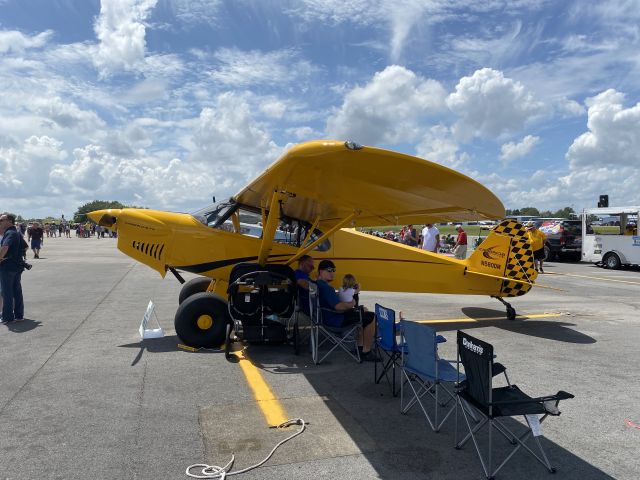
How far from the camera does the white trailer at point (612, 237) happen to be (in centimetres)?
1828

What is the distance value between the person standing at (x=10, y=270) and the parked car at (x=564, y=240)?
2128 cm

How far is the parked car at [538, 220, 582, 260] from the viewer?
72.5ft

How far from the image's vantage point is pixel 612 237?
61.7 ft

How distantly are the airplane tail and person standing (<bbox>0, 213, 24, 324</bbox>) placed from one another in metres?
7.79

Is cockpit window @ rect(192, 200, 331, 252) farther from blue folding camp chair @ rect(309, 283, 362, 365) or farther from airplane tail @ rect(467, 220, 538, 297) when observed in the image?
airplane tail @ rect(467, 220, 538, 297)

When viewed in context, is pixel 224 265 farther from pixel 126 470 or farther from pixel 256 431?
pixel 126 470

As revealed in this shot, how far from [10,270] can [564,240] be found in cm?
2236

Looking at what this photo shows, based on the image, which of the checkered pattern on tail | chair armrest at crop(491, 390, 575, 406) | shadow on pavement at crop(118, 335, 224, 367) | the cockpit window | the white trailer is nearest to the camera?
chair armrest at crop(491, 390, 575, 406)

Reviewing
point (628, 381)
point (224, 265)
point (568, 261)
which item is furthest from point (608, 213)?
point (224, 265)

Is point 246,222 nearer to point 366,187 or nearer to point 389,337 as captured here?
point 366,187

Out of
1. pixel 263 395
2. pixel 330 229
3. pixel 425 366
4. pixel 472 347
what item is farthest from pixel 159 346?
pixel 472 347

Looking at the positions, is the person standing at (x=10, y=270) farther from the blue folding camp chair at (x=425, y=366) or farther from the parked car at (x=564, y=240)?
the parked car at (x=564, y=240)

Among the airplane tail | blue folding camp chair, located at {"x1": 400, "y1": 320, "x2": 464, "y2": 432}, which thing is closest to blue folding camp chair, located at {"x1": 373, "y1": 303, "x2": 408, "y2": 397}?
blue folding camp chair, located at {"x1": 400, "y1": 320, "x2": 464, "y2": 432}

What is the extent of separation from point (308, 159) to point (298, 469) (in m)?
2.59
